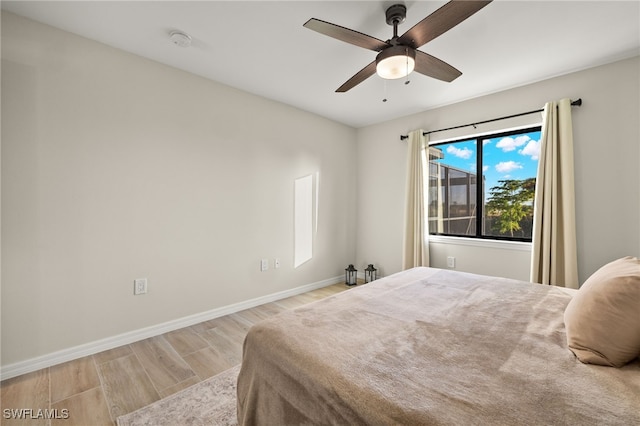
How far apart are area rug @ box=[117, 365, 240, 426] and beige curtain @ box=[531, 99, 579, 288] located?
2972mm

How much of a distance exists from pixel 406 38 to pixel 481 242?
2.56 metres

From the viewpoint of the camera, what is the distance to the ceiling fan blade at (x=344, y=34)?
59.1 inches

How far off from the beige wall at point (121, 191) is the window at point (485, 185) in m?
2.17

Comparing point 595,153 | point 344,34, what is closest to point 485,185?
point 595,153

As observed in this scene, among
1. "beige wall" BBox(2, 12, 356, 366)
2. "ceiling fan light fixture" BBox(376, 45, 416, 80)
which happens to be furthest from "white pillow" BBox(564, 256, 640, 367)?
"beige wall" BBox(2, 12, 356, 366)

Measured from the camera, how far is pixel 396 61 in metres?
1.74

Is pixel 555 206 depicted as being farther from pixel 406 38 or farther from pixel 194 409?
pixel 194 409

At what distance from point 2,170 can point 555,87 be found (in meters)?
4.77

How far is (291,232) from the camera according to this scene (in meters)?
3.61

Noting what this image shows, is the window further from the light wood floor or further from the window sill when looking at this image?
the light wood floor

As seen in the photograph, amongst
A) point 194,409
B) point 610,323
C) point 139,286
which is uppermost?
point 610,323

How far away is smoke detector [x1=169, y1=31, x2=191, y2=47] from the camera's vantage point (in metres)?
2.08

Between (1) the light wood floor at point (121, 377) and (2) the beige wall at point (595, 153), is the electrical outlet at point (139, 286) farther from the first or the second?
(2) the beige wall at point (595, 153)

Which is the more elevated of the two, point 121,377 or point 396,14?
point 396,14
